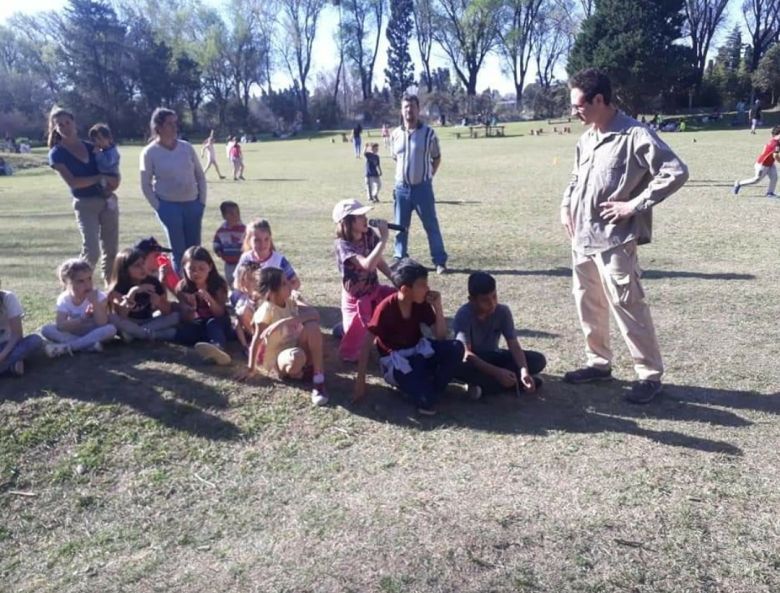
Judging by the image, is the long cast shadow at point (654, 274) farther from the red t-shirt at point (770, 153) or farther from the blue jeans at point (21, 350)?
the red t-shirt at point (770, 153)

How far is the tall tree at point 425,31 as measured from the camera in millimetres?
74750

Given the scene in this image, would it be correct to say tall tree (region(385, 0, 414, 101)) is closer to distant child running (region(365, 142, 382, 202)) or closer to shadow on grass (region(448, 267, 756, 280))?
distant child running (region(365, 142, 382, 202))

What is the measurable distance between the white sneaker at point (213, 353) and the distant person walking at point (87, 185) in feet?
6.02

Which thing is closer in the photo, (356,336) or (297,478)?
(297,478)

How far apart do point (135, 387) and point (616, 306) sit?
3.29 meters

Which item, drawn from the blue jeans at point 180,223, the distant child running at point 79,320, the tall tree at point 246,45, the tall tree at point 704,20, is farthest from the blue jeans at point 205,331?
the tall tree at point 246,45

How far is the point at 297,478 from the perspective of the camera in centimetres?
353

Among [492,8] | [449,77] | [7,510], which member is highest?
[492,8]

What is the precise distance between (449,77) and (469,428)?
276ft

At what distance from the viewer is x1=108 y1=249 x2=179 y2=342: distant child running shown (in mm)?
5348

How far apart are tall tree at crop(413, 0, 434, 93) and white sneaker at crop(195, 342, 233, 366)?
2952 inches

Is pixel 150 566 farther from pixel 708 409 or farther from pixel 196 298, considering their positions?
pixel 708 409

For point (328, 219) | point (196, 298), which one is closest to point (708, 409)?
point (196, 298)

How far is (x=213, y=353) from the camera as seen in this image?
16.0ft
